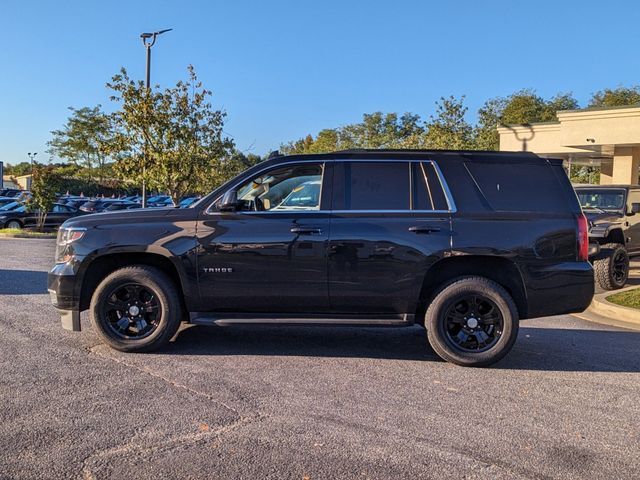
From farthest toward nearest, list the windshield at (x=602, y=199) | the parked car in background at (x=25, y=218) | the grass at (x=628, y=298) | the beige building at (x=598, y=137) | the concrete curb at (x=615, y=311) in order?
the parked car in background at (x=25, y=218)
the beige building at (x=598, y=137)
the windshield at (x=602, y=199)
the grass at (x=628, y=298)
the concrete curb at (x=615, y=311)

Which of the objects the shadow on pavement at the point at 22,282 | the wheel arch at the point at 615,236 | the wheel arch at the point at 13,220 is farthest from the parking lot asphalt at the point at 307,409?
the wheel arch at the point at 13,220

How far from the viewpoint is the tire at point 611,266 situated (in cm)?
1076

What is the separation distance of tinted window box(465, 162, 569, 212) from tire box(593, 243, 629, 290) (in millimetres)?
5519

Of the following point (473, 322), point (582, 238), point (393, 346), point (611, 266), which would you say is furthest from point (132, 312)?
point (611, 266)

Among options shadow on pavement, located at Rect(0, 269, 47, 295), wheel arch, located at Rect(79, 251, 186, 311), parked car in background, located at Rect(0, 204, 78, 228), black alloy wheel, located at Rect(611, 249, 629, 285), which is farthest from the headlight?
parked car in background, located at Rect(0, 204, 78, 228)

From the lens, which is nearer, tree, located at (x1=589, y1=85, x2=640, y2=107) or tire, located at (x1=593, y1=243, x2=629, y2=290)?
tire, located at (x1=593, y1=243, x2=629, y2=290)

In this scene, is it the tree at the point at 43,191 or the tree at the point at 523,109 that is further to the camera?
the tree at the point at 523,109

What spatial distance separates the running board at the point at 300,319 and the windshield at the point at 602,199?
844cm

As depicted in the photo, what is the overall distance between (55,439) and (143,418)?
587mm

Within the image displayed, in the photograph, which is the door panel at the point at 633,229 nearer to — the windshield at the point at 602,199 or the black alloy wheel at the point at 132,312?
the windshield at the point at 602,199

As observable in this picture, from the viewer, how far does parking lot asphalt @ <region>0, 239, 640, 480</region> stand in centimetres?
355

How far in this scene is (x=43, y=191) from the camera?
75.0ft

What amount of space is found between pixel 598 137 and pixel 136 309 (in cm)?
1918

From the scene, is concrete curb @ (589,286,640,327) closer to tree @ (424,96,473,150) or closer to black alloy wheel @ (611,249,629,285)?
black alloy wheel @ (611,249,629,285)
